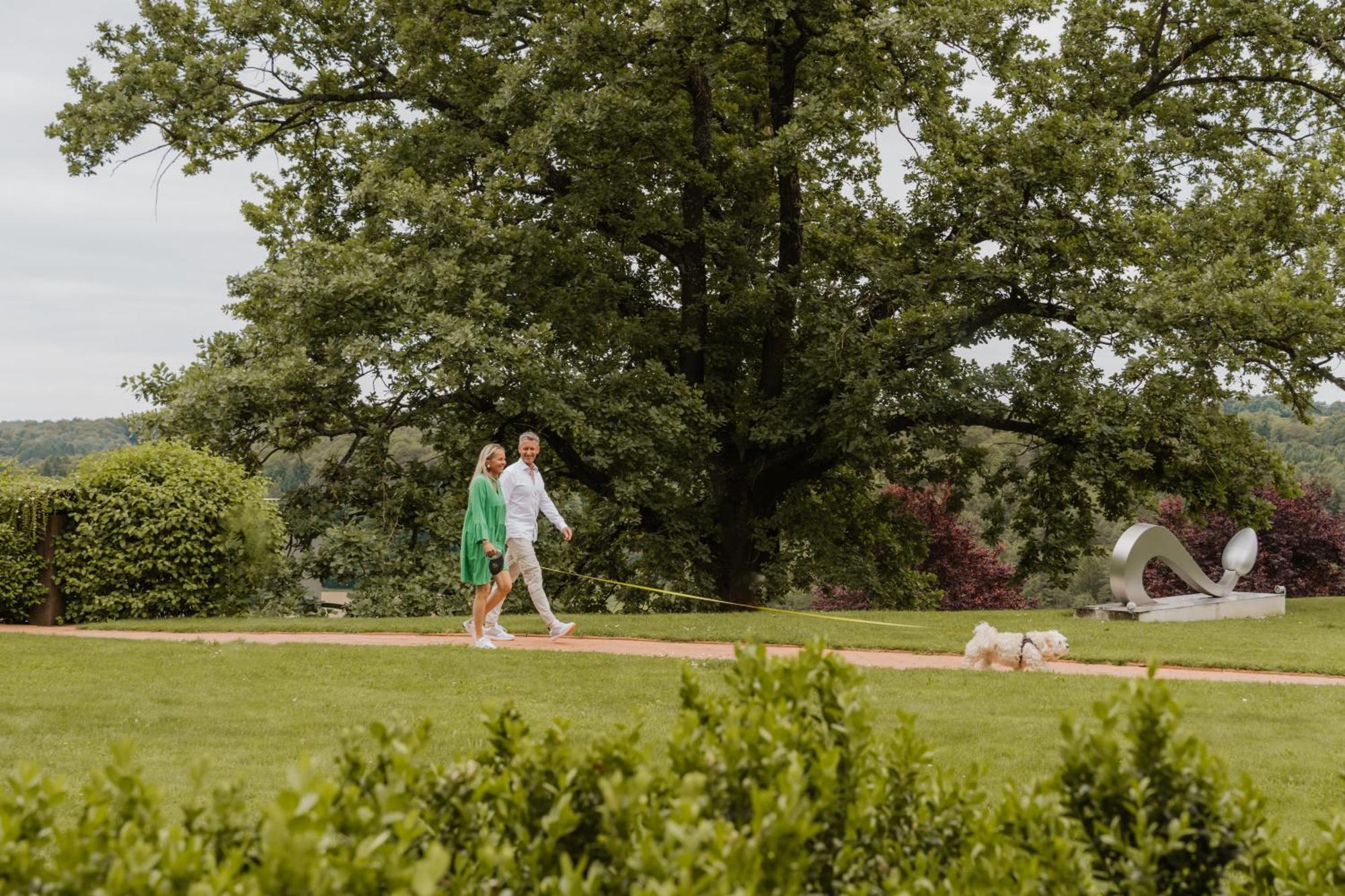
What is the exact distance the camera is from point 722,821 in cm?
267

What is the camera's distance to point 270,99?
19.8 m

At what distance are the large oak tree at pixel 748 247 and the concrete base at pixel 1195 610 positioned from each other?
54.4 inches

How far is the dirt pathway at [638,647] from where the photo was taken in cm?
1068

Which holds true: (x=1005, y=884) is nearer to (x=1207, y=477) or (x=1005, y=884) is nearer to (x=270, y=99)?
(x=1207, y=477)

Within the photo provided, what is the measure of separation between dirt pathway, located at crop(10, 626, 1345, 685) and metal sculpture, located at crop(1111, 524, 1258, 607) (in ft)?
17.1

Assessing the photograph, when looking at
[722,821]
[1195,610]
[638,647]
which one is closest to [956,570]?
[1195,610]

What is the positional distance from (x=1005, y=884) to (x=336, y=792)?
1.63m

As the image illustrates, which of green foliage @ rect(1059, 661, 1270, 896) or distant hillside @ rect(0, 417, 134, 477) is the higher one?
distant hillside @ rect(0, 417, 134, 477)

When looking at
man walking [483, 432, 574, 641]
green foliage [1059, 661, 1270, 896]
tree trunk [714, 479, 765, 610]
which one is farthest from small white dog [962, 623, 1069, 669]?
tree trunk [714, 479, 765, 610]

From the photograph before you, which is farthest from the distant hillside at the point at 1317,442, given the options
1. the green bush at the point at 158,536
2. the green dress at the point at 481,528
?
the green dress at the point at 481,528

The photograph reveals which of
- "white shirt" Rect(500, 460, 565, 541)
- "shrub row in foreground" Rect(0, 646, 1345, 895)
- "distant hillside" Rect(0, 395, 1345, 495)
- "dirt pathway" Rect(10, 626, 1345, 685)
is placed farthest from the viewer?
"distant hillside" Rect(0, 395, 1345, 495)

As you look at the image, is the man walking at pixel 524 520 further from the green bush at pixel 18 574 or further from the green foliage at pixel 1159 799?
the green foliage at pixel 1159 799

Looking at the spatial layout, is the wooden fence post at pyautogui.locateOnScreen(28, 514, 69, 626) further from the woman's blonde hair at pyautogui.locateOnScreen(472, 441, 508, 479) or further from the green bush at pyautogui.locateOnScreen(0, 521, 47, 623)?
the woman's blonde hair at pyautogui.locateOnScreen(472, 441, 508, 479)

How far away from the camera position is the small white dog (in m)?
10.7
